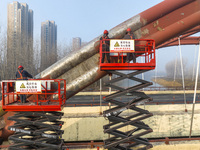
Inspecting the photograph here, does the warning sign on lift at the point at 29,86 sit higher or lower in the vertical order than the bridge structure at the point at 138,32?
lower

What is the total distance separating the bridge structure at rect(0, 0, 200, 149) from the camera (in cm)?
847

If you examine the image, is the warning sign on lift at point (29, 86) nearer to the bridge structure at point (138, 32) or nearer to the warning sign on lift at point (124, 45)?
the bridge structure at point (138, 32)

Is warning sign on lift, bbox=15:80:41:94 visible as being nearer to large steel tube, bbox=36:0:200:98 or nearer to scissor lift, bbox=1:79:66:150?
scissor lift, bbox=1:79:66:150

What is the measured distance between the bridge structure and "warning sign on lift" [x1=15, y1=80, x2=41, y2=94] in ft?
8.62

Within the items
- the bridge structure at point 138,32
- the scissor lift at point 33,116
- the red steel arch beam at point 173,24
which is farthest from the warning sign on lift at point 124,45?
the red steel arch beam at point 173,24

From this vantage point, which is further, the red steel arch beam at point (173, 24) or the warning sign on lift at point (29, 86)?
the red steel arch beam at point (173, 24)

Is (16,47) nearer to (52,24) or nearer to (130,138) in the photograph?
(130,138)

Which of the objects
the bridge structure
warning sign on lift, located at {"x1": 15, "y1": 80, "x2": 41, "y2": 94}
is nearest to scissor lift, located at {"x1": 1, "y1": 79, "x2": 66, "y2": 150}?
warning sign on lift, located at {"x1": 15, "y1": 80, "x2": 41, "y2": 94}

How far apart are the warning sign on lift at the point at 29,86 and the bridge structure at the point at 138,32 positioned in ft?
8.62

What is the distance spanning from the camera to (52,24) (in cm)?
9456

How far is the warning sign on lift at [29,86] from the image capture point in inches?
229

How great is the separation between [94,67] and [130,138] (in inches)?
177

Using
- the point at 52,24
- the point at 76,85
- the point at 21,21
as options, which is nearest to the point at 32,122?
the point at 76,85

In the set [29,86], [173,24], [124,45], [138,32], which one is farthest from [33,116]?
[173,24]
